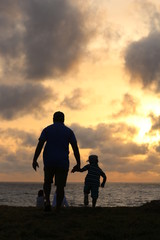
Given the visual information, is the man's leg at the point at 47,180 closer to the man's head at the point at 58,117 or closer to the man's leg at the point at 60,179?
the man's leg at the point at 60,179

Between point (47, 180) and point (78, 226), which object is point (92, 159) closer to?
point (47, 180)

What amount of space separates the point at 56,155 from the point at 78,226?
7.47 ft

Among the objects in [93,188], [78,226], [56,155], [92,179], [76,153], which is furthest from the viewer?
[92,179]

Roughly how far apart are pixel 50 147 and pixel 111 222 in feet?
8.60

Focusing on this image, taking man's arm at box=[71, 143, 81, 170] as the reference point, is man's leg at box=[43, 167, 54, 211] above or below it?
below

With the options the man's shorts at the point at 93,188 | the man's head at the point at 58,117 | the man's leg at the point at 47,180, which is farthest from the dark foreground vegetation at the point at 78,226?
the man's head at the point at 58,117

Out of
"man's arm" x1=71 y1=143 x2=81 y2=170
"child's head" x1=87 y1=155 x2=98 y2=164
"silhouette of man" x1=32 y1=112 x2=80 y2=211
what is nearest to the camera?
"silhouette of man" x1=32 y1=112 x2=80 y2=211

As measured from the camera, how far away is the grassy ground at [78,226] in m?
7.14

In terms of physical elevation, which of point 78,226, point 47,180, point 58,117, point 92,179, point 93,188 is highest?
point 58,117

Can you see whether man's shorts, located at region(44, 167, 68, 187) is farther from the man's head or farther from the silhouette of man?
the man's head

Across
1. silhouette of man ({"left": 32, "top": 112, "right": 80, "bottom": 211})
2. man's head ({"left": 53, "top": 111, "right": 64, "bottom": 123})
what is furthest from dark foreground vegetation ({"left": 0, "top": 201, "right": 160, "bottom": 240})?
man's head ({"left": 53, "top": 111, "right": 64, "bottom": 123})

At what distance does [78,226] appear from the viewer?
8.08 metres

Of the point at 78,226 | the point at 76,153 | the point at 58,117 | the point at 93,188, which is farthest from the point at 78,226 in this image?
the point at 93,188

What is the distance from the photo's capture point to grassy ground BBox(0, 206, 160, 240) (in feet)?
23.4
